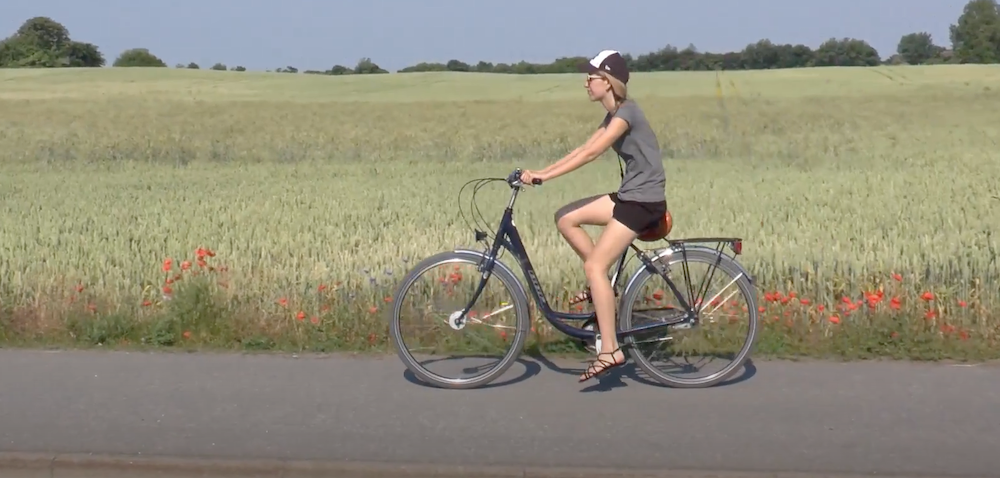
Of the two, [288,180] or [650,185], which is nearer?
[650,185]

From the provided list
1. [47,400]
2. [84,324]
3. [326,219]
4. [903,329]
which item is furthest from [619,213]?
[326,219]

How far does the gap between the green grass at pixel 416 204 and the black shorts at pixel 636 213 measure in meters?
1.48

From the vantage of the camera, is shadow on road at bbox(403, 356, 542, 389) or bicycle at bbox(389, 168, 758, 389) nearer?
bicycle at bbox(389, 168, 758, 389)

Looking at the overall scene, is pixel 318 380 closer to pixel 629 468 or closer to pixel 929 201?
pixel 629 468

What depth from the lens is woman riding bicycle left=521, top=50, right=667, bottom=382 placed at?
604 cm

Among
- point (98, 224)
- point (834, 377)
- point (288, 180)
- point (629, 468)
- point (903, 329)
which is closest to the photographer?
point (629, 468)

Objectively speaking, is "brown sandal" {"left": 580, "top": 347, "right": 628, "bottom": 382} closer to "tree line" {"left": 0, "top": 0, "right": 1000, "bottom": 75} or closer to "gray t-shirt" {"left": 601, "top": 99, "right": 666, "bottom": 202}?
"gray t-shirt" {"left": 601, "top": 99, "right": 666, "bottom": 202}

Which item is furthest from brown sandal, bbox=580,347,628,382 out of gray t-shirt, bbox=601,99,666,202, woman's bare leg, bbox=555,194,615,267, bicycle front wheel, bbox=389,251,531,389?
gray t-shirt, bbox=601,99,666,202

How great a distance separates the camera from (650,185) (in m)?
6.09

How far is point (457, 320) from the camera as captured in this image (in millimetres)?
6570

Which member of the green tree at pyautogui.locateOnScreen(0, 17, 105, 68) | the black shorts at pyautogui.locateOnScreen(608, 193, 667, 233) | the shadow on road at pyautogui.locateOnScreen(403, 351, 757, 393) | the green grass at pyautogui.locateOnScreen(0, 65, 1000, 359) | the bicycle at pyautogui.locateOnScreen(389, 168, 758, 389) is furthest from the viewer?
the green tree at pyautogui.locateOnScreen(0, 17, 105, 68)

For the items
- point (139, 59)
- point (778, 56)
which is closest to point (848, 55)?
point (778, 56)

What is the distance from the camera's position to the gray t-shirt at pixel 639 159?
608 centimetres

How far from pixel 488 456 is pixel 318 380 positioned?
5.54 ft
